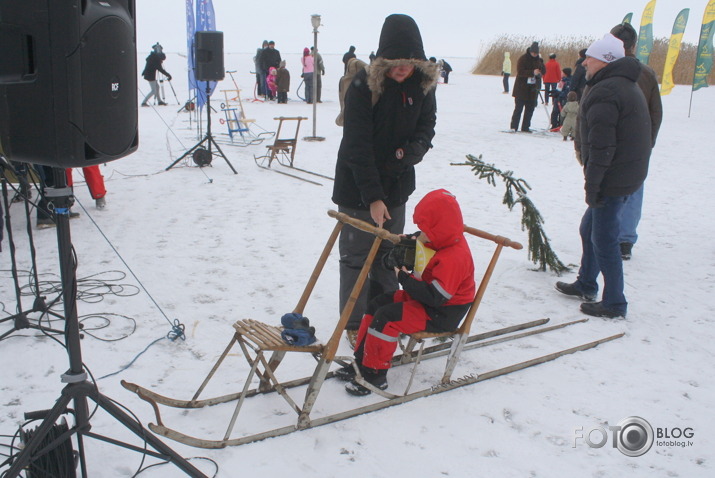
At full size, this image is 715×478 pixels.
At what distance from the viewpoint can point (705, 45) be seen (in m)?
15.2

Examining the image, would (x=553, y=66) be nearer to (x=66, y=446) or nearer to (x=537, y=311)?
(x=537, y=311)

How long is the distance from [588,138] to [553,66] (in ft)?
38.7

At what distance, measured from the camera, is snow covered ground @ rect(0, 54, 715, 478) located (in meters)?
2.56

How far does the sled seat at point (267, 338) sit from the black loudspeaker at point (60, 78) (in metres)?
1.01

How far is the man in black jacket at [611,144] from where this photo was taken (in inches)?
149

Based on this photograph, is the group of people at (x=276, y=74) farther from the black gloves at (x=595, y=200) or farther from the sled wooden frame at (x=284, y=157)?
the black gloves at (x=595, y=200)

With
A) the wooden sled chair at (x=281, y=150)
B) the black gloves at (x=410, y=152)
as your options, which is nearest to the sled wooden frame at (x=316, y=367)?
the black gloves at (x=410, y=152)

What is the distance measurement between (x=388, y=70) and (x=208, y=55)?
6033mm

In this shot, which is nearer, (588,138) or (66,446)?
(66,446)

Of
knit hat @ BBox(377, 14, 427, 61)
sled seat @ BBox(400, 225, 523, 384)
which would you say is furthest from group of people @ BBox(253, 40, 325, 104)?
sled seat @ BBox(400, 225, 523, 384)

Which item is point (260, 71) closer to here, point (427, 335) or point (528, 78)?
point (528, 78)

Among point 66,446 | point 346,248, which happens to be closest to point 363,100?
point 346,248

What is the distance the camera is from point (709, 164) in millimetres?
9531

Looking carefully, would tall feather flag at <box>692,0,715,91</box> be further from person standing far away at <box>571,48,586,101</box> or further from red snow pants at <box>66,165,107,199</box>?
red snow pants at <box>66,165,107,199</box>
